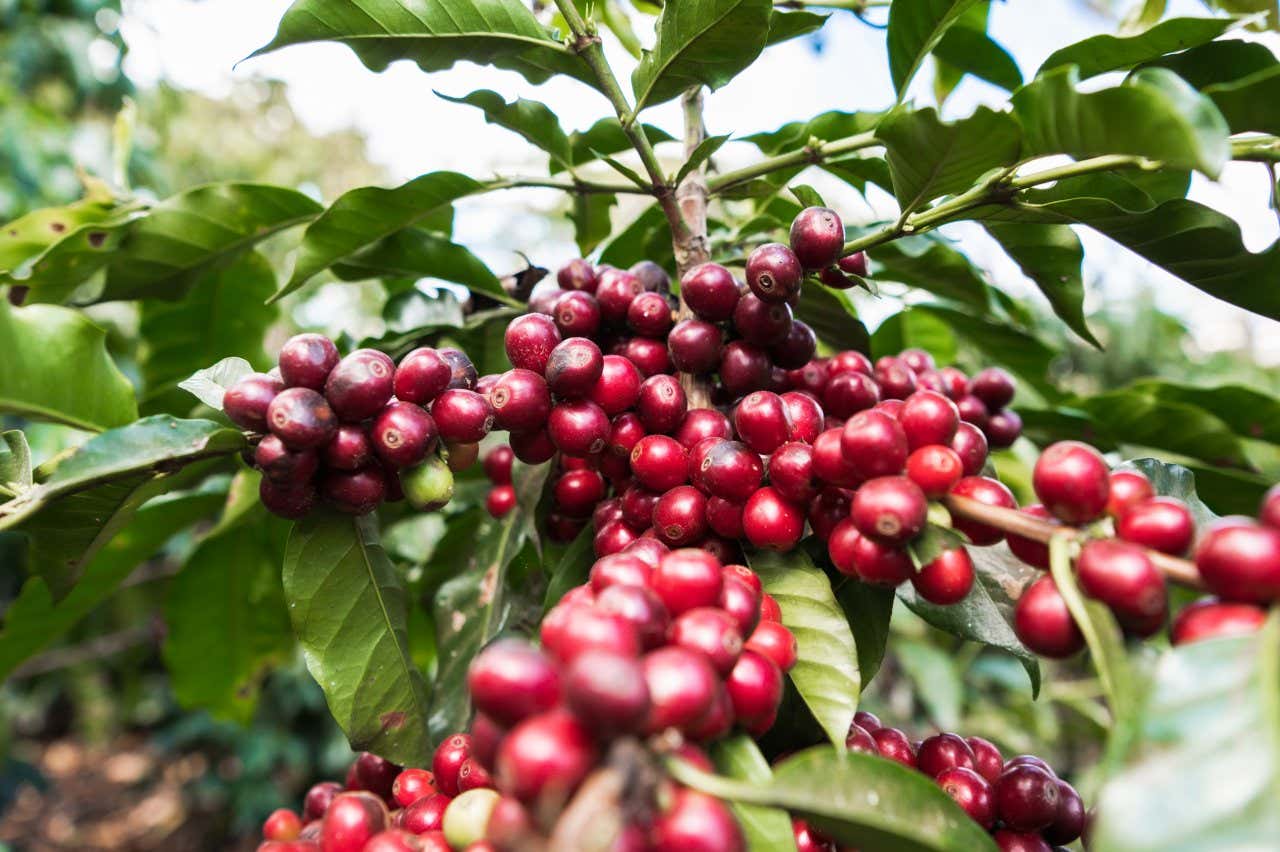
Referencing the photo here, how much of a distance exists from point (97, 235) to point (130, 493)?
69 centimetres

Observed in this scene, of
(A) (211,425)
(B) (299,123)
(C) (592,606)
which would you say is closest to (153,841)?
(A) (211,425)

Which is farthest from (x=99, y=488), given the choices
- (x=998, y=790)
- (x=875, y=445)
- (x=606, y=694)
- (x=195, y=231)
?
(x=998, y=790)

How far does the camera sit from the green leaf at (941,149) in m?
0.96

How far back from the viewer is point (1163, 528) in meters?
0.74

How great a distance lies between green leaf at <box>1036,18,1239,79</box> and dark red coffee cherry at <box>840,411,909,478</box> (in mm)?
568

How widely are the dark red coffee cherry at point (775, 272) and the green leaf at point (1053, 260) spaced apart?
0.37 metres

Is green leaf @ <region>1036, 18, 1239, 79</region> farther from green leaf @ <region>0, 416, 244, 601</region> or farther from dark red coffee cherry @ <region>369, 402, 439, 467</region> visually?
green leaf @ <region>0, 416, 244, 601</region>

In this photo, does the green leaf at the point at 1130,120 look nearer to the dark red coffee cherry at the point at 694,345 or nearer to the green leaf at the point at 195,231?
the dark red coffee cherry at the point at 694,345

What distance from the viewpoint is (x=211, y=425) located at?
1094 millimetres

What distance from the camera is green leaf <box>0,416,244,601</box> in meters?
0.99

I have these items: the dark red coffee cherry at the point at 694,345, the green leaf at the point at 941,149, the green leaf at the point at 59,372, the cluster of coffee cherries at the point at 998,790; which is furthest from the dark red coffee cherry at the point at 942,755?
the green leaf at the point at 59,372

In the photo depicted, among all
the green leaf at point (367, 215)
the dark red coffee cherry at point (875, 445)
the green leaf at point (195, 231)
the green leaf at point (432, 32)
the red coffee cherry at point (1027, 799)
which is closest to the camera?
the dark red coffee cherry at point (875, 445)

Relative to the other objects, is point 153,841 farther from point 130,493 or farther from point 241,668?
point 130,493

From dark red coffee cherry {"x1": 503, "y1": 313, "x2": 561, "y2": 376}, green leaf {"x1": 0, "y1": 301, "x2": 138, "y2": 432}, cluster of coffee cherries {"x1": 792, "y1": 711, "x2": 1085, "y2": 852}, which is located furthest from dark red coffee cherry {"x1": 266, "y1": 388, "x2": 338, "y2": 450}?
cluster of coffee cherries {"x1": 792, "y1": 711, "x2": 1085, "y2": 852}
